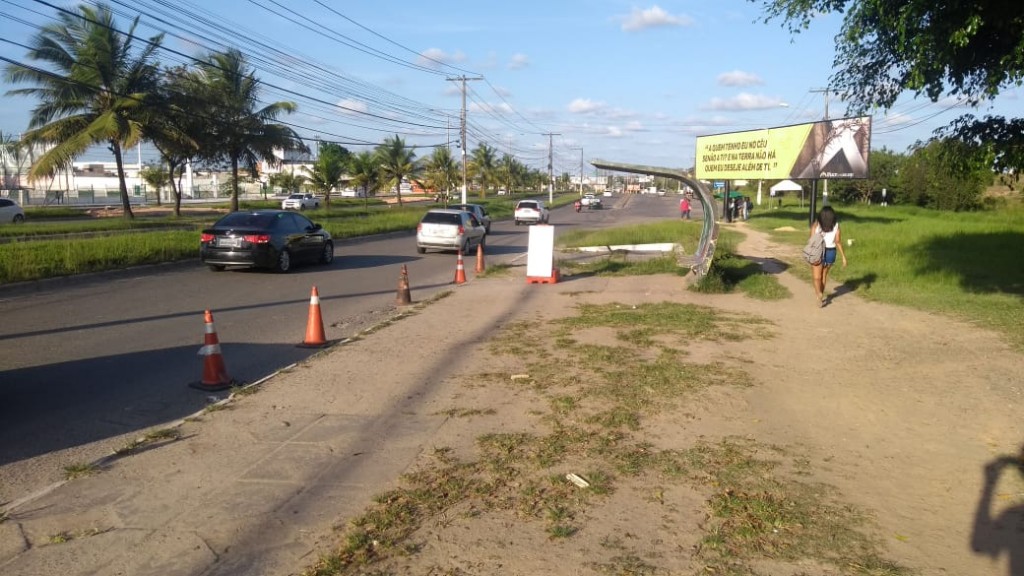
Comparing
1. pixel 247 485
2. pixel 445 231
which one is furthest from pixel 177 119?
pixel 247 485

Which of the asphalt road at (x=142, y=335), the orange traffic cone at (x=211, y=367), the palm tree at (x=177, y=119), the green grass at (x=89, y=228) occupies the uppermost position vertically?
the palm tree at (x=177, y=119)

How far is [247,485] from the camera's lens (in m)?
4.82

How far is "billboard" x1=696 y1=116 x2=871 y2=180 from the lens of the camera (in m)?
27.5

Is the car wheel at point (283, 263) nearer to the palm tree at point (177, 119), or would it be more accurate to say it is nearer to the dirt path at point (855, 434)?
the dirt path at point (855, 434)

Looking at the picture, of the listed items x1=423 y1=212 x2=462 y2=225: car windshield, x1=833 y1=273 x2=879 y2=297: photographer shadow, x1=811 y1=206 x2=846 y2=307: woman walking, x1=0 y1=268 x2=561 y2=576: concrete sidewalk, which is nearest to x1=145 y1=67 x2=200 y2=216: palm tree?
x1=423 y1=212 x2=462 y2=225: car windshield

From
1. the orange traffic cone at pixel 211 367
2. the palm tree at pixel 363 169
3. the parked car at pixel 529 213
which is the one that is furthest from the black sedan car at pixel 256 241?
the palm tree at pixel 363 169

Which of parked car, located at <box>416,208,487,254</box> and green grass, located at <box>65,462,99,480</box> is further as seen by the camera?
parked car, located at <box>416,208,487,254</box>

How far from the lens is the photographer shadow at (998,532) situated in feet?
13.0

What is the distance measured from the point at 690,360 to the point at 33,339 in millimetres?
7760

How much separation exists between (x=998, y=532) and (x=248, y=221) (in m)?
15.5

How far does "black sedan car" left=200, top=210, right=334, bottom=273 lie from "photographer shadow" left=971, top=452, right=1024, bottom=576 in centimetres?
1428

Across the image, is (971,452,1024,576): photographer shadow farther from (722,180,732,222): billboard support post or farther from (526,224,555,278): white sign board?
(722,180,732,222): billboard support post

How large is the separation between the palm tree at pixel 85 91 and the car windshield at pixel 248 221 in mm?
14677

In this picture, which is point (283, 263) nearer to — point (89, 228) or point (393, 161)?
point (89, 228)
